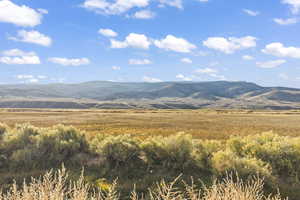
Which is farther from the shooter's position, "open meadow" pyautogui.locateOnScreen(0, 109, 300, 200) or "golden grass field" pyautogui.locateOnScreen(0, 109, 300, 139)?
"golden grass field" pyautogui.locateOnScreen(0, 109, 300, 139)

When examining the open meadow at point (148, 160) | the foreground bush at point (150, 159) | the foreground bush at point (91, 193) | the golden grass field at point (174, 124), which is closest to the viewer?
the foreground bush at point (91, 193)

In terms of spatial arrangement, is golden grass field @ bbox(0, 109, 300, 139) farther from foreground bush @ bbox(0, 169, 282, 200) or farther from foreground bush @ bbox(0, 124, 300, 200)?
foreground bush @ bbox(0, 169, 282, 200)

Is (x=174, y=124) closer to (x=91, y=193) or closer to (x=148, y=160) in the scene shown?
(x=148, y=160)

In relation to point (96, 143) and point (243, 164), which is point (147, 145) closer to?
point (96, 143)

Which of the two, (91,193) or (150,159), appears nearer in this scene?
(91,193)

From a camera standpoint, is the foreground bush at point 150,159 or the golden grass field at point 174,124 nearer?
the foreground bush at point 150,159

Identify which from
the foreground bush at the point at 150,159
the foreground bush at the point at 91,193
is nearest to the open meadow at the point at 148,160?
the foreground bush at the point at 150,159

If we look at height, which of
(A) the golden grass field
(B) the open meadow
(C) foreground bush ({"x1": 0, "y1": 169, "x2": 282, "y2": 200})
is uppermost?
(C) foreground bush ({"x1": 0, "y1": 169, "x2": 282, "y2": 200})

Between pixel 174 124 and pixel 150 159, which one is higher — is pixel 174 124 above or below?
below

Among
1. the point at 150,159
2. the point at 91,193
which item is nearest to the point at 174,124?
the point at 150,159

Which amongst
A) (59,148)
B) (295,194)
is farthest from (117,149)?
Answer: (295,194)

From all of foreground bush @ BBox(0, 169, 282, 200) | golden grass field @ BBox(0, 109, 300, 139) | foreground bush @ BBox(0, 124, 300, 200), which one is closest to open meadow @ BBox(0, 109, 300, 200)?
foreground bush @ BBox(0, 124, 300, 200)

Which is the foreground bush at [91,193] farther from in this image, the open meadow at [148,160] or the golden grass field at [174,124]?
the golden grass field at [174,124]

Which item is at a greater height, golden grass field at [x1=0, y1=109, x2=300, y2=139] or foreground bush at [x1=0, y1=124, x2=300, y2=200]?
foreground bush at [x1=0, y1=124, x2=300, y2=200]
